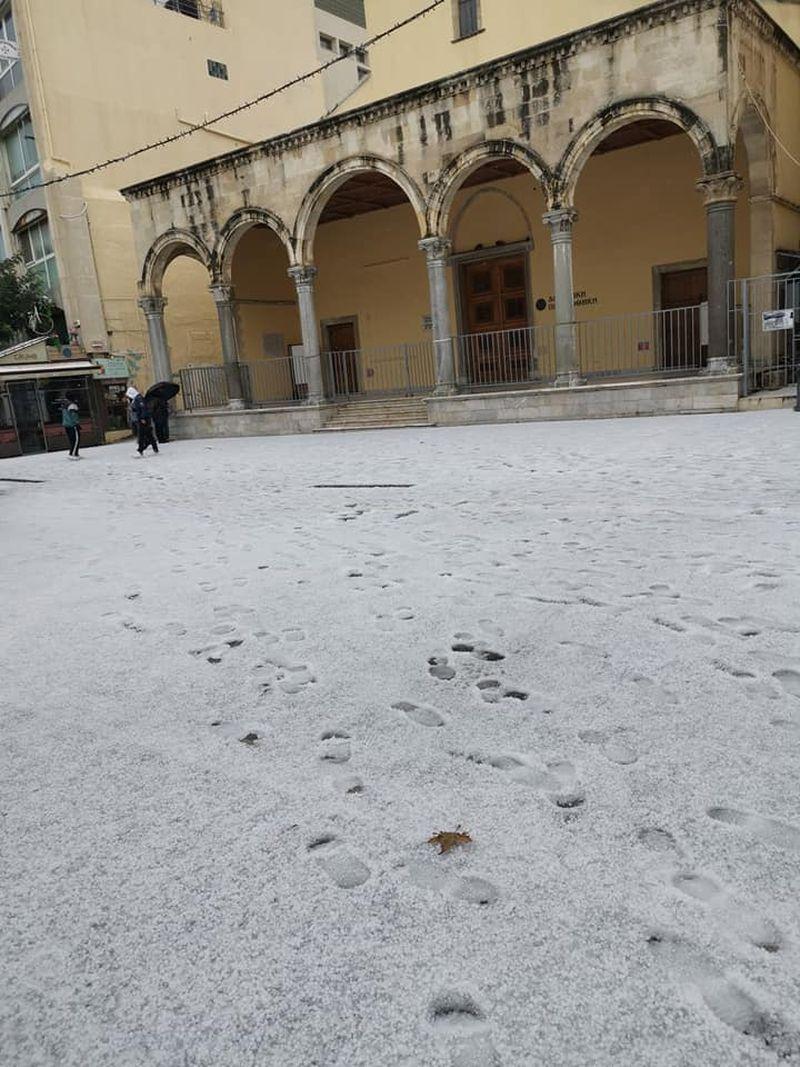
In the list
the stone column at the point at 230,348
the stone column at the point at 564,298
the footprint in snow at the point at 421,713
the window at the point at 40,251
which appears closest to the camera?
the footprint in snow at the point at 421,713

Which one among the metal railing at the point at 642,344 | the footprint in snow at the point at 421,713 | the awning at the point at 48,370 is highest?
the awning at the point at 48,370

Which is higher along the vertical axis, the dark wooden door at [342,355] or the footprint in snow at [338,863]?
the dark wooden door at [342,355]

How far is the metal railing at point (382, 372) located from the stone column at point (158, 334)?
15.0ft

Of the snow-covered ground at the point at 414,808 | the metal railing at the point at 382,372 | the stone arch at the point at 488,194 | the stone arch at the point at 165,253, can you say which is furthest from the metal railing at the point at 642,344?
the snow-covered ground at the point at 414,808

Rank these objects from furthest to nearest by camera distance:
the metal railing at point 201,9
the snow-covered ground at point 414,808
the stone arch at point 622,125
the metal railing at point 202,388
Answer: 1. the metal railing at point 201,9
2. the metal railing at point 202,388
3. the stone arch at point 622,125
4. the snow-covered ground at point 414,808

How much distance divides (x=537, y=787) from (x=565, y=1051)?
0.87 meters

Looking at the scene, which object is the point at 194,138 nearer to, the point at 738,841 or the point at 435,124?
the point at 435,124

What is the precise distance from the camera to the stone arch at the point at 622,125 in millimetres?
12797

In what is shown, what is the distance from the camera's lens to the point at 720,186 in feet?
42.4

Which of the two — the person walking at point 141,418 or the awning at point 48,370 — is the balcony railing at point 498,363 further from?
the person walking at point 141,418

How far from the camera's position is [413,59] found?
1978 cm

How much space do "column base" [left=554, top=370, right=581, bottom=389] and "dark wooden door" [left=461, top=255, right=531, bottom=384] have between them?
4.07 meters

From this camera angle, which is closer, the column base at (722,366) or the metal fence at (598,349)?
the column base at (722,366)

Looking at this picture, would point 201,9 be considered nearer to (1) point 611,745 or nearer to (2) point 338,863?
(1) point 611,745
